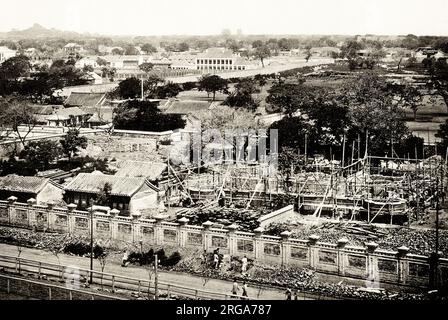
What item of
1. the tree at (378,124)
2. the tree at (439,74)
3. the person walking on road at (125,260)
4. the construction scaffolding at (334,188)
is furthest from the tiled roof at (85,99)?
the person walking on road at (125,260)

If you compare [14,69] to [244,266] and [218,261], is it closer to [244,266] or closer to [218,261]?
[218,261]

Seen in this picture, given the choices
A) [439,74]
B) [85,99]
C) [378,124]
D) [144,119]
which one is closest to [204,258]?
[378,124]

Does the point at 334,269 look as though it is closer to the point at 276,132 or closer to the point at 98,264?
the point at 98,264

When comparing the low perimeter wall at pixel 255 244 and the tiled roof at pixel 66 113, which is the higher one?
the tiled roof at pixel 66 113

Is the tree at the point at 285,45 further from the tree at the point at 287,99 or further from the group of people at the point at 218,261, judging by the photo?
the group of people at the point at 218,261

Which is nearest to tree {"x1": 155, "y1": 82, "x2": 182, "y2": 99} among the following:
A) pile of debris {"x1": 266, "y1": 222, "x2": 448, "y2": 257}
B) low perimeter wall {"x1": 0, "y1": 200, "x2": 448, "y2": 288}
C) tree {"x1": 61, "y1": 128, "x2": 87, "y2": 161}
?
tree {"x1": 61, "y1": 128, "x2": 87, "y2": 161}

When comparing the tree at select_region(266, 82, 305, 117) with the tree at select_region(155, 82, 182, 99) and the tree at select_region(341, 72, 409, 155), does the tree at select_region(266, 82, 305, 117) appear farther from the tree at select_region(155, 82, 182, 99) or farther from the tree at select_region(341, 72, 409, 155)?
the tree at select_region(155, 82, 182, 99)

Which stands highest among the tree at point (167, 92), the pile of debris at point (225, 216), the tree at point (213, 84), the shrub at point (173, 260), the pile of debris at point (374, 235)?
the tree at point (213, 84)
